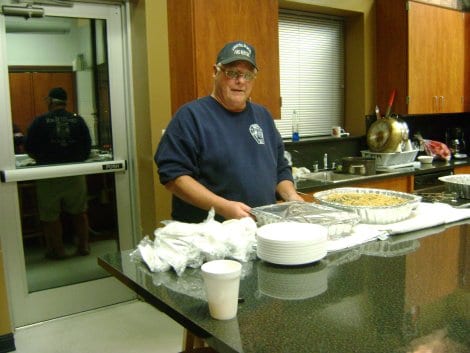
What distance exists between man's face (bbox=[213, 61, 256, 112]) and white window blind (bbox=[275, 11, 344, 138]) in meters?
2.02

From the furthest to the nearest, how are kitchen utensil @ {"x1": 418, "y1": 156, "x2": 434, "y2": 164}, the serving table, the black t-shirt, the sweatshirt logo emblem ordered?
1. kitchen utensil @ {"x1": 418, "y1": 156, "x2": 434, "y2": 164}
2. the black t-shirt
3. the sweatshirt logo emblem
4. the serving table

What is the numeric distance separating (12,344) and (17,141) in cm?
122

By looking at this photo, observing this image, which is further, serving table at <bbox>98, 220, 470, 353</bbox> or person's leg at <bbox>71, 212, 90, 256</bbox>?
person's leg at <bbox>71, 212, 90, 256</bbox>

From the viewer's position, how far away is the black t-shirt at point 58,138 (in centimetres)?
314

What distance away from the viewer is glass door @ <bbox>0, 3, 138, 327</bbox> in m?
3.05

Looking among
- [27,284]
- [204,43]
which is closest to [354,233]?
[204,43]

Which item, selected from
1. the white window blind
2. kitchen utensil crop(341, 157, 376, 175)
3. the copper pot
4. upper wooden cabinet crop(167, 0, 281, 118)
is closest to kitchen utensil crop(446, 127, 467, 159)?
the copper pot

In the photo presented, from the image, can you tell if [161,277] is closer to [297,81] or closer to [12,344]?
[12,344]

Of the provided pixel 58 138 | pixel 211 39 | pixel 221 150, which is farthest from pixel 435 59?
pixel 58 138

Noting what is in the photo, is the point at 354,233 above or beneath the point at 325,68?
beneath

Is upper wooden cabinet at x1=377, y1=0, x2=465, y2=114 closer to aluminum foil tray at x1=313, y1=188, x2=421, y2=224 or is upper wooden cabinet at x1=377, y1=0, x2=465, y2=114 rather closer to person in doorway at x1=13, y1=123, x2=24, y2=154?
aluminum foil tray at x1=313, y1=188, x2=421, y2=224

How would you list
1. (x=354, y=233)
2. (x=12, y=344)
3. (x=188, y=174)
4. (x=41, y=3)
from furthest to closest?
(x=41, y=3), (x=12, y=344), (x=188, y=174), (x=354, y=233)

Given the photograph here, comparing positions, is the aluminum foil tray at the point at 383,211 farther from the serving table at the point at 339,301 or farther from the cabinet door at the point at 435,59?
the cabinet door at the point at 435,59

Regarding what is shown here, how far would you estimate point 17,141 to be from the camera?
3072 mm
